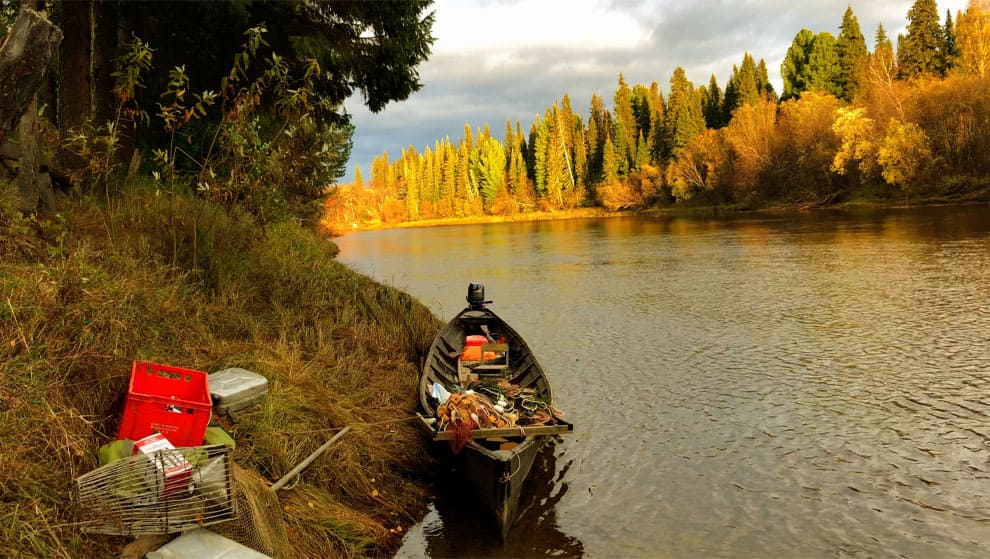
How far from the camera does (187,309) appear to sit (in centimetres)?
660

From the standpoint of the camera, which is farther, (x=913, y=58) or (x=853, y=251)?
(x=913, y=58)

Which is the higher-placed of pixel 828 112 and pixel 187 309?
pixel 828 112

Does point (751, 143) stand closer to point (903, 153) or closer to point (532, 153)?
point (903, 153)

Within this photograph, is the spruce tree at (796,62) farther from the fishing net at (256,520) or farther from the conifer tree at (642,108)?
the fishing net at (256,520)

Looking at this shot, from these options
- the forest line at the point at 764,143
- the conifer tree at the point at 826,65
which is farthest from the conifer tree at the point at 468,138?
the conifer tree at the point at 826,65

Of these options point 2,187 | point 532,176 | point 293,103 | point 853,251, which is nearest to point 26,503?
point 2,187

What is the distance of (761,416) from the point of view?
8906 mm

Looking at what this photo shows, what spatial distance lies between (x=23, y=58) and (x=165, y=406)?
2.51m

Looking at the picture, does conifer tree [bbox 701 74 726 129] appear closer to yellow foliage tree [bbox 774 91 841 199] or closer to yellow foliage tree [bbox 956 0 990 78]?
yellow foliage tree [bbox 774 91 841 199]

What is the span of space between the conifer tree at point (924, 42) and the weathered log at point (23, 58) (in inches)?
2565

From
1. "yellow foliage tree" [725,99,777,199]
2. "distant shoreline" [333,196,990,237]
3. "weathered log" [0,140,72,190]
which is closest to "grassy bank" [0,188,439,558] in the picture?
"weathered log" [0,140,72,190]

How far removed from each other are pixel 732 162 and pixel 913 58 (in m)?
16.9

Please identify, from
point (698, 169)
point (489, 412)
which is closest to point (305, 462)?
point (489, 412)

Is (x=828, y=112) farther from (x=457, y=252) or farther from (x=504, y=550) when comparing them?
(x=504, y=550)
